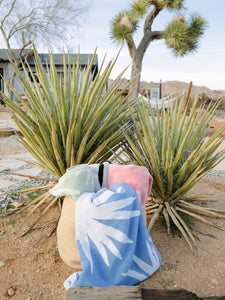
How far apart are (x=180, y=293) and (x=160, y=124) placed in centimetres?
167

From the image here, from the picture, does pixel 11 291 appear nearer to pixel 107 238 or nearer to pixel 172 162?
pixel 107 238

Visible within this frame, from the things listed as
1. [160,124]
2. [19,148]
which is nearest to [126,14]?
[19,148]

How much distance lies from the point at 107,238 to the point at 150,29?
1527 centimetres

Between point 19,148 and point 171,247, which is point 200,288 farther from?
point 19,148

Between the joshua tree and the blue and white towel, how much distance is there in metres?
12.9

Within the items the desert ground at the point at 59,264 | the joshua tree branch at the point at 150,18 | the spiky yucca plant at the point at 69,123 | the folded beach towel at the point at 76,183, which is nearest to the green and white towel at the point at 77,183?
the folded beach towel at the point at 76,183

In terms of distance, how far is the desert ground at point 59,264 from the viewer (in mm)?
1877

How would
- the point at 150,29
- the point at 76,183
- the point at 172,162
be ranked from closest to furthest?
the point at 76,183, the point at 172,162, the point at 150,29

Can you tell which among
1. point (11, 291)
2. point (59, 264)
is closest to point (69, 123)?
point (59, 264)

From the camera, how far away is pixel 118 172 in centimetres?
213

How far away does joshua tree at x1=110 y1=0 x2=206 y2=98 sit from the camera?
14.3 meters

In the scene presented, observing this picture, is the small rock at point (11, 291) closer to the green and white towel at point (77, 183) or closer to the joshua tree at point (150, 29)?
the green and white towel at point (77, 183)

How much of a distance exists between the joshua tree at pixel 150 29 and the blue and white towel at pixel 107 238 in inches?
507

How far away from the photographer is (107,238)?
6.10ft
